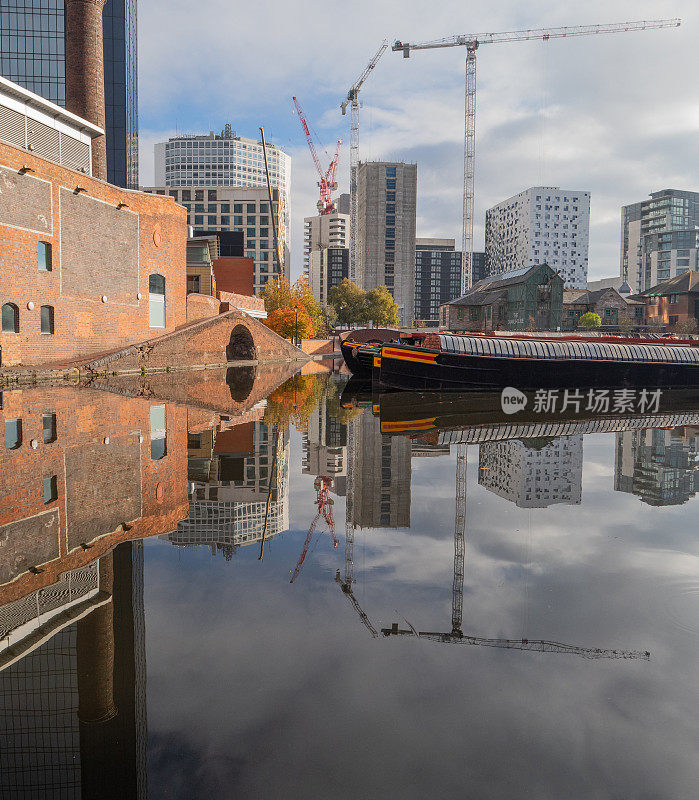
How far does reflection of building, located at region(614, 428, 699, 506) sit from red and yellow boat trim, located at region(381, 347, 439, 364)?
11451mm

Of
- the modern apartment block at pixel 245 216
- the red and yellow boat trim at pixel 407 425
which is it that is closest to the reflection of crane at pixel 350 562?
the red and yellow boat trim at pixel 407 425

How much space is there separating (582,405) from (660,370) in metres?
9.75

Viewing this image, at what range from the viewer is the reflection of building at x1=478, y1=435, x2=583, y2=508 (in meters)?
8.39

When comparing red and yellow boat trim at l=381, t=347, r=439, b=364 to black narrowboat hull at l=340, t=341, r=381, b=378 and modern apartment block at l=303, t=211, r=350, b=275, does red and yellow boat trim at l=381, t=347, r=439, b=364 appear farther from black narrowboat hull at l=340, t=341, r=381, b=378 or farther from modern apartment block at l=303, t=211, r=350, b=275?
modern apartment block at l=303, t=211, r=350, b=275

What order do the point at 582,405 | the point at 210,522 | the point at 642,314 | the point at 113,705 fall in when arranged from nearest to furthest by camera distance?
→ the point at 113,705
the point at 210,522
the point at 582,405
the point at 642,314

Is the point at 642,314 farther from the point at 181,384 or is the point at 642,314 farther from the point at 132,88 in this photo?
the point at 181,384

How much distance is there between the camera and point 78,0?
1332 inches

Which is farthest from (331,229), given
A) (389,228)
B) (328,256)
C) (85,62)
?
(85,62)

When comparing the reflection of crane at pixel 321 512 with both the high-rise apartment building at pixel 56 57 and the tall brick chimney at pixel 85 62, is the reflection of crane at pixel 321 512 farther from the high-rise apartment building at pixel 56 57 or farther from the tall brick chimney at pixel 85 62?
the high-rise apartment building at pixel 56 57

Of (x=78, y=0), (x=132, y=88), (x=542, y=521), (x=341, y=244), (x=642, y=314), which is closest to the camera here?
(x=542, y=521)

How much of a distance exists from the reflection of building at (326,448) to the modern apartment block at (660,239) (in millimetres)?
150372

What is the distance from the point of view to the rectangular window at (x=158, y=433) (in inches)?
397

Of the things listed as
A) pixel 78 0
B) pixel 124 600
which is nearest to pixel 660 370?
pixel 124 600

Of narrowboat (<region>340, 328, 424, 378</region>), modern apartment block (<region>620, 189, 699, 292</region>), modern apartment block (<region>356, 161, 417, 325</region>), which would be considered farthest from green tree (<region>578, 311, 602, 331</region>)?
modern apartment block (<region>620, 189, 699, 292</region>)
